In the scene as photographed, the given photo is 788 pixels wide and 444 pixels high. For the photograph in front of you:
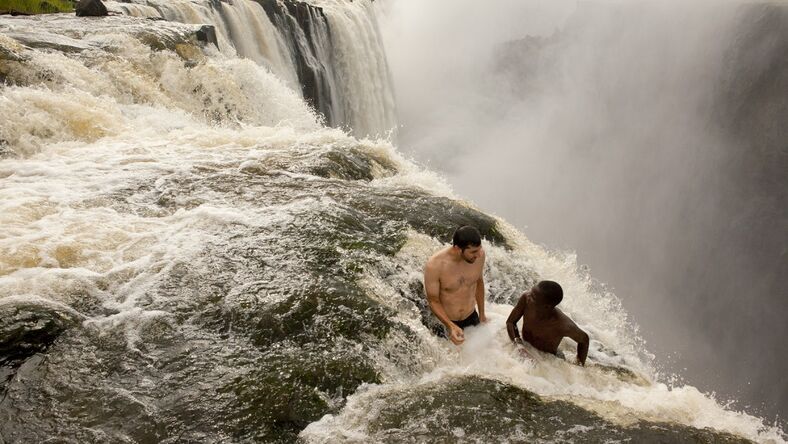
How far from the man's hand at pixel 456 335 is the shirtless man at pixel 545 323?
0.48m

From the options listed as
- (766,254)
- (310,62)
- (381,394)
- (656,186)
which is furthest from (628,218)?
(381,394)

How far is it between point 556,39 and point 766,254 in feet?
84.0

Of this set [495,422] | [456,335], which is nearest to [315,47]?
[456,335]

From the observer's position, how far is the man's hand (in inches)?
164

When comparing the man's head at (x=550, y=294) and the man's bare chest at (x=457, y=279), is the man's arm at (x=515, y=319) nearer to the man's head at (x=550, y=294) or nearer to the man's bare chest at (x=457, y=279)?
the man's head at (x=550, y=294)

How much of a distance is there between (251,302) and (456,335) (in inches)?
65.9

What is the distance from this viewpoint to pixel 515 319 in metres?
4.41

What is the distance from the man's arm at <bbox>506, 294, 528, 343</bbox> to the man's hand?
46 cm

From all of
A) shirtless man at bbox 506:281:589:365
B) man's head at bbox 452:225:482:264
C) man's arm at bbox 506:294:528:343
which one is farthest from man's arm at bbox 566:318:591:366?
man's head at bbox 452:225:482:264

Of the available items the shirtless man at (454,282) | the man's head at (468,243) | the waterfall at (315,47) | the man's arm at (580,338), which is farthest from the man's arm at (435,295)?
the waterfall at (315,47)

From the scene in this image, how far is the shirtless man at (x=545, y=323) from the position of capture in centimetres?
427

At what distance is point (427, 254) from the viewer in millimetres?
5285

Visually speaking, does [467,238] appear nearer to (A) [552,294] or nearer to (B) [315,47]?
(A) [552,294]

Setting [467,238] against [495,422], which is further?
[467,238]
